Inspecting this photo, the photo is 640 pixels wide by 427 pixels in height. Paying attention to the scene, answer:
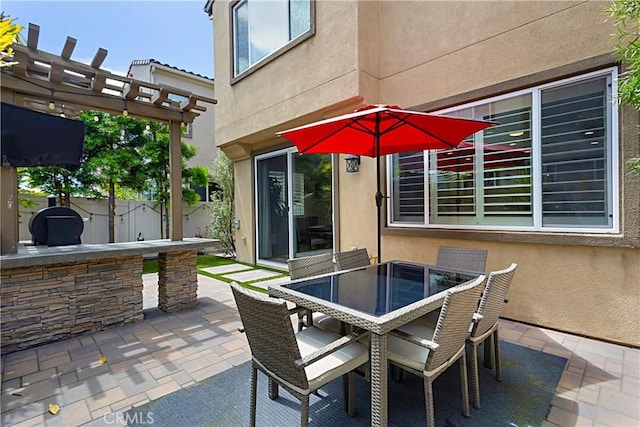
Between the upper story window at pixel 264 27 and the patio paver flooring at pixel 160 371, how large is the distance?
19.4 feet

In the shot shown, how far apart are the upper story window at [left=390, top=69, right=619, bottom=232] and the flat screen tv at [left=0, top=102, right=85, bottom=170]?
5163 mm

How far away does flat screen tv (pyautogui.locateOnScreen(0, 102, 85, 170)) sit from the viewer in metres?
3.73

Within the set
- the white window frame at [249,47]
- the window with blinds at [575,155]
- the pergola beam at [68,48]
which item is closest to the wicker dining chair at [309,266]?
the window with blinds at [575,155]

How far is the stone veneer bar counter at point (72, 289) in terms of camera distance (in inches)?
142

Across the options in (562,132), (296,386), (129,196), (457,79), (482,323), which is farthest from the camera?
(129,196)

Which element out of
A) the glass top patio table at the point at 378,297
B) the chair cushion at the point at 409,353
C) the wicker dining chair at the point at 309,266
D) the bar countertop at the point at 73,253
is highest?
the bar countertop at the point at 73,253

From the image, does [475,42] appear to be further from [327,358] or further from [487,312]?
[327,358]

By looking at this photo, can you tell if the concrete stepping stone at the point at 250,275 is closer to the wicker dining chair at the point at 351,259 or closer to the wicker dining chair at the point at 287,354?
the wicker dining chair at the point at 351,259

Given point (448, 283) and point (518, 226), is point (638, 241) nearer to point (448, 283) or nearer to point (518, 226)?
point (518, 226)

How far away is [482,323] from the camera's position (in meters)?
2.66

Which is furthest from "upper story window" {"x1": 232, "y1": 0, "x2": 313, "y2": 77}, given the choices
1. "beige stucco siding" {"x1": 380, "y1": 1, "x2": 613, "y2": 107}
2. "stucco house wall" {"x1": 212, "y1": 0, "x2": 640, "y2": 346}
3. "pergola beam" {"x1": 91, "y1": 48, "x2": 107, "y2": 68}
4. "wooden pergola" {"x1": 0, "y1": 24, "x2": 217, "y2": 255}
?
"pergola beam" {"x1": 91, "y1": 48, "x2": 107, "y2": 68}

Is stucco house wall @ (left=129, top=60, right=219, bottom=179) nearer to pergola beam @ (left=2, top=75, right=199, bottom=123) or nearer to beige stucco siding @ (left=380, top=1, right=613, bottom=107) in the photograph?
pergola beam @ (left=2, top=75, right=199, bottom=123)

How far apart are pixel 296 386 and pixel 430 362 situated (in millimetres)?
906

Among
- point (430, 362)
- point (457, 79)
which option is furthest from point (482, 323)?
point (457, 79)
